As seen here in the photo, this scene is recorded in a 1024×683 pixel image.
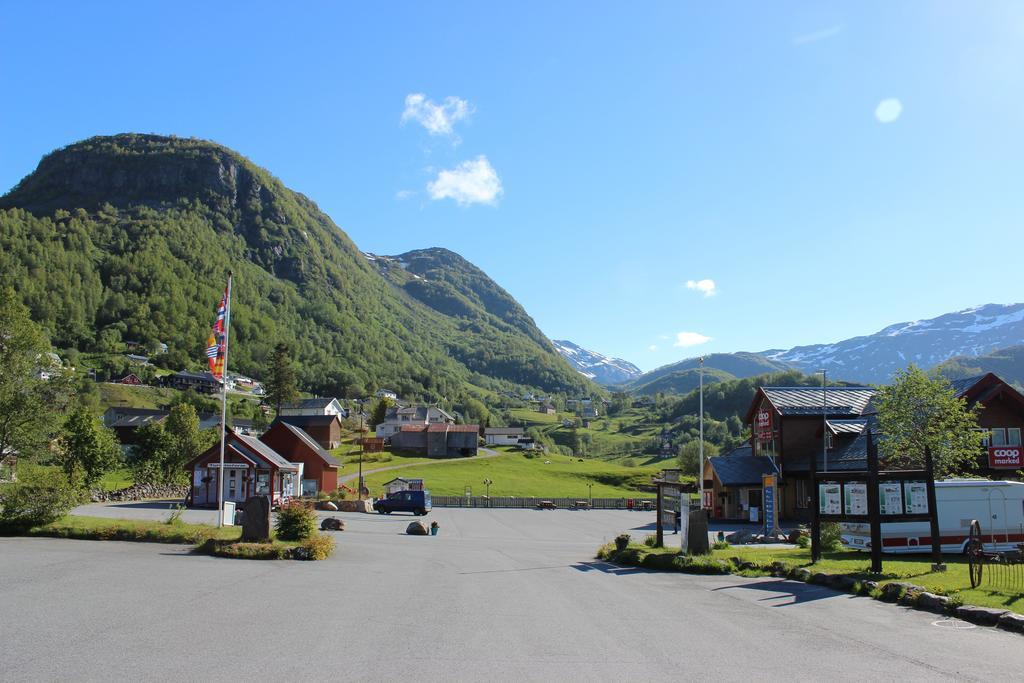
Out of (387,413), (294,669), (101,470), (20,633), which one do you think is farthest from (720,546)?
(387,413)

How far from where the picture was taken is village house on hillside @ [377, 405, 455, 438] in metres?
146

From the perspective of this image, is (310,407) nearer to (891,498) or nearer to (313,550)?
(313,550)

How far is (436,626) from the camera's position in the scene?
1316 centimetres

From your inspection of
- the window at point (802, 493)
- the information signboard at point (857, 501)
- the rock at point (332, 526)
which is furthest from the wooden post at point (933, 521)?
the window at point (802, 493)

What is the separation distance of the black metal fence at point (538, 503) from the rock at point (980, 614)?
55.5 m

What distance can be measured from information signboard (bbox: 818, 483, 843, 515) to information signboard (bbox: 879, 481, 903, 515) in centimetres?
147

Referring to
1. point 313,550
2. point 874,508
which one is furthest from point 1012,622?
point 313,550

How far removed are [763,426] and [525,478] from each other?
4917 centimetres

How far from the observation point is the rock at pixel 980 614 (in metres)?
13.6

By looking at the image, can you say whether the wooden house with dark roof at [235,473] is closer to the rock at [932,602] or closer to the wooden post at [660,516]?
the wooden post at [660,516]

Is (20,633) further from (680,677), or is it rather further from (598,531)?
(598,531)

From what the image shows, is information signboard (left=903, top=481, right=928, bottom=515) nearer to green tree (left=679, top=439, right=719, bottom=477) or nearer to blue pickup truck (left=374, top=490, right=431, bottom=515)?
blue pickup truck (left=374, top=490, right=431, bottom=515)

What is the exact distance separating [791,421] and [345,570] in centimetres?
4168

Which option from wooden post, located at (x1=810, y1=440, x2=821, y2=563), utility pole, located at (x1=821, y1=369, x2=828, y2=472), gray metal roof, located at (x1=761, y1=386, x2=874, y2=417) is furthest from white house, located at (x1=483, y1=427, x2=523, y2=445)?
wooden post, located at (x1=810, y1=440, x2=821, y2=563)
